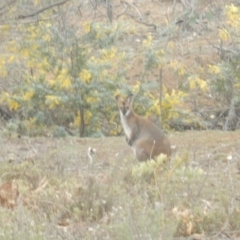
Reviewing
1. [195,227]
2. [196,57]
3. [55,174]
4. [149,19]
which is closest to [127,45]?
[196,57]

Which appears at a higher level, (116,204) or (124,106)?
(116,204)

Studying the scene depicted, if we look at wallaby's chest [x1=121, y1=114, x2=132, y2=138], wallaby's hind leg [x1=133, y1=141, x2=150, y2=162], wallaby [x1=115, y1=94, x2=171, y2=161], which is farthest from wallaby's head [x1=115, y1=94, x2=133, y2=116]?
wallaby's hind leg [x1=133, y1=141, x2=150, y2=162]

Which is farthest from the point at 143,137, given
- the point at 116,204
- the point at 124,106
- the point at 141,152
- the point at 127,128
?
the point at 116,204

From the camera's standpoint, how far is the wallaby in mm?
10703

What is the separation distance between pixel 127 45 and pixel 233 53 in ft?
14.3

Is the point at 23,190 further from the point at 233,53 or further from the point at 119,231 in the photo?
the point at 233,53

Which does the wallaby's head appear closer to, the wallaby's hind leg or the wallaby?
the wallaby

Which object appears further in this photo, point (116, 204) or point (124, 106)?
point (124, 106)

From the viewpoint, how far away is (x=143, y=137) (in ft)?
37.6

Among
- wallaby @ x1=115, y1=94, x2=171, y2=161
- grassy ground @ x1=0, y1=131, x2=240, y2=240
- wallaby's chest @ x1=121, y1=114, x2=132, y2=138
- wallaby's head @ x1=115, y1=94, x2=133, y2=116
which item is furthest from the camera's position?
wallaby's head @ x1=115, y1=94, x2=133, y2=116

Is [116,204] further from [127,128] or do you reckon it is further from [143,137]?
[127,128]

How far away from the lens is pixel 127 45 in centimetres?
2055

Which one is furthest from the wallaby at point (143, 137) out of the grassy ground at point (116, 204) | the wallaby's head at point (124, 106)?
the grassy ground at point (116, 204)

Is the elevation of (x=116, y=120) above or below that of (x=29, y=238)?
below
